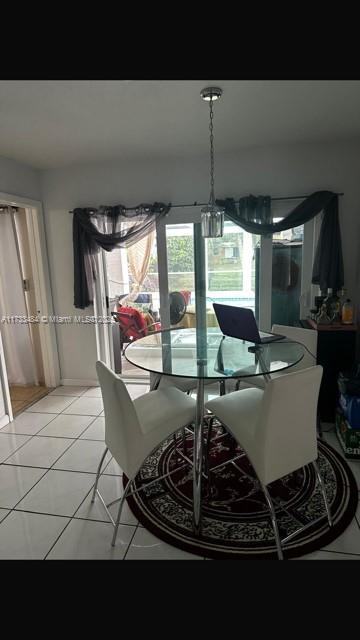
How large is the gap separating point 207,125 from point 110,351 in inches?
102

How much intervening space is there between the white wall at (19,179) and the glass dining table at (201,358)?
1.99 meters

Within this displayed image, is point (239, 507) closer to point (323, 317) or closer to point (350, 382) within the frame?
point (350, 382)

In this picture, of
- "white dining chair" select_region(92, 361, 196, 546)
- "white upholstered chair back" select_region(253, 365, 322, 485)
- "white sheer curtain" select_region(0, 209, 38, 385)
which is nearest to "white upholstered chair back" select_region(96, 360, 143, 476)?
"white dining chair" select_region(92, 361, 196, 546)

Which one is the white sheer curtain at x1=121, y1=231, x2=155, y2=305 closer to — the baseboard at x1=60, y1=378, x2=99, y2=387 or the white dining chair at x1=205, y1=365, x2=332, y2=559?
the baseboard at x1=60, y1=378, x2=99, y2=387

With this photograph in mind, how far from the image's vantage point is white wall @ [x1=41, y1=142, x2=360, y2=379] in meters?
3.03

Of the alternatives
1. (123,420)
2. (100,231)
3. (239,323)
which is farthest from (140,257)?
(123,420)

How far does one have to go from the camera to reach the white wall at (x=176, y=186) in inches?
119

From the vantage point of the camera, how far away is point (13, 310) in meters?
3.78

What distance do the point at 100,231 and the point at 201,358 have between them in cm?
202

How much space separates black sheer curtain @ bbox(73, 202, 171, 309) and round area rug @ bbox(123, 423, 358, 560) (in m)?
2.00

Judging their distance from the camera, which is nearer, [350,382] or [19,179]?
[350,382]
